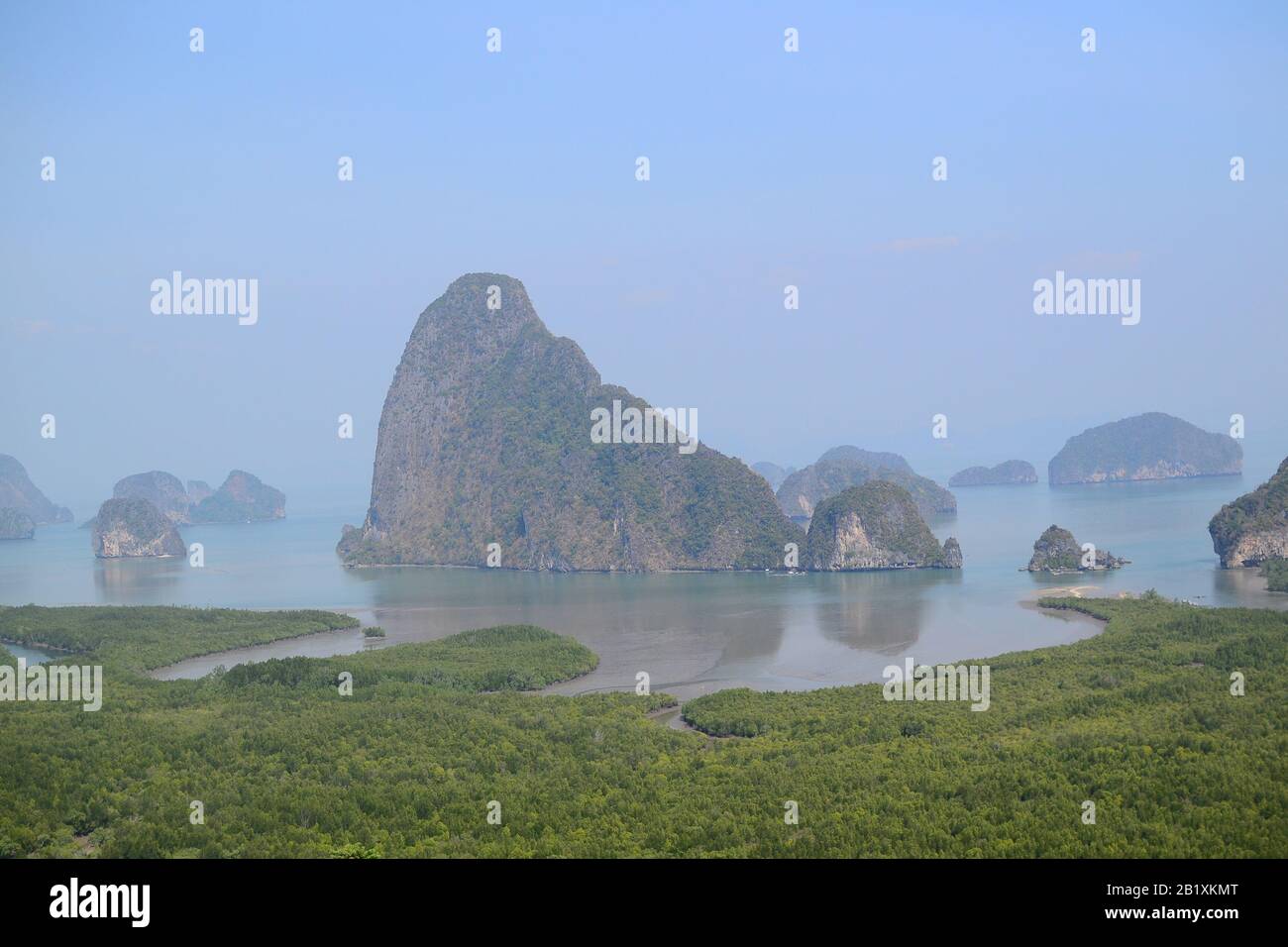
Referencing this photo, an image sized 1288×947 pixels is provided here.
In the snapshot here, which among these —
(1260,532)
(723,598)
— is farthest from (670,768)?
(1260,532)

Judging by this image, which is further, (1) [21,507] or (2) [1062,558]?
(1) [21,507]

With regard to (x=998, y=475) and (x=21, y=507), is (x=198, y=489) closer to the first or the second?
(x=21, y=507)

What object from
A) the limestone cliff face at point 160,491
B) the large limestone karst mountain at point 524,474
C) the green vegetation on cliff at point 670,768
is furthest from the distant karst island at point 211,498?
the green vegetation on cliff at point 670,768

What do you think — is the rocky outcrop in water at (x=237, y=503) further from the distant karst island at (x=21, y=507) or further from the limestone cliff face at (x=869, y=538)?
the limestone cliff face at (x=869, y=538)

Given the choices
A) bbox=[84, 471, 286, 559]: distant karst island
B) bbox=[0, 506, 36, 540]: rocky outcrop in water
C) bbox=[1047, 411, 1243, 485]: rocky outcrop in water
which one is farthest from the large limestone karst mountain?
bbox=[1047, 411, 1243, 485]: rocky outcrop in water

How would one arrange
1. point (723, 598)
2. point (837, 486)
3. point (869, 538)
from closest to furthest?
point (723, 598) < point (869, 538) < point (837, 486)

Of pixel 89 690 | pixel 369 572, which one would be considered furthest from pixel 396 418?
pixel 89 690
